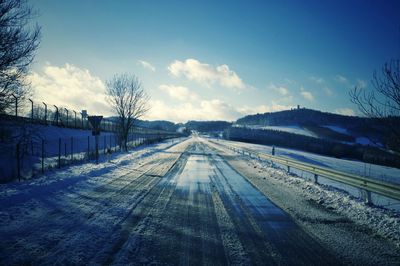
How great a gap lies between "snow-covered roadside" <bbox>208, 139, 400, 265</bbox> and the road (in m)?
0.41

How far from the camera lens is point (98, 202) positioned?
7461 mm

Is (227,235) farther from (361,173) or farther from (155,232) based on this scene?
(361,173)


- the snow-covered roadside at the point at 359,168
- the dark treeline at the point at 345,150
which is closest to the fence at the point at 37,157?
the dark treeline at the point at 345,150

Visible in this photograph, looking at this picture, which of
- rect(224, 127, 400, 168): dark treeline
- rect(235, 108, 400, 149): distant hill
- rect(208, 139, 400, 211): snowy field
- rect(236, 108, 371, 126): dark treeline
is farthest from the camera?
rect(236, 108, 371, 126): dark treeline

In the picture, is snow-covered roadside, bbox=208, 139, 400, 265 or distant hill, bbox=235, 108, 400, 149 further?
distant hill, bbox=235, 108, 400, 149

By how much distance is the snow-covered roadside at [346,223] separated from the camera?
4.57 m

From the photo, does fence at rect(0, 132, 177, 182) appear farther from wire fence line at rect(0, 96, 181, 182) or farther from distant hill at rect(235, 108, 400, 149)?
distant hill at rect(235, 108, 400, 149)

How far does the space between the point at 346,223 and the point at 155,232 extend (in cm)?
476

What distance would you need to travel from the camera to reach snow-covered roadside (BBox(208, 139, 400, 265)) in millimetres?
4566

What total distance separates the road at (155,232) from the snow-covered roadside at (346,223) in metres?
0.41

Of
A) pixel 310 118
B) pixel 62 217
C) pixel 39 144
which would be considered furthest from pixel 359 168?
pixel 310 118

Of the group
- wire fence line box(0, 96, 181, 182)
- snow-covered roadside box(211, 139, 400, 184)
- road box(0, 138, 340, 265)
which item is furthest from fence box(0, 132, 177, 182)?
snow-covered roadside box(211, 139, 400, 184)

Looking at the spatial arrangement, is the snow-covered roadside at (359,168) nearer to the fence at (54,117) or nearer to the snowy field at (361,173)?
the snowy field at (361,173)

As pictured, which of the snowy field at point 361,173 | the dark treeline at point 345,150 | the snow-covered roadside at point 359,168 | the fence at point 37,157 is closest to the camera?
the snowy field at point 361,173
